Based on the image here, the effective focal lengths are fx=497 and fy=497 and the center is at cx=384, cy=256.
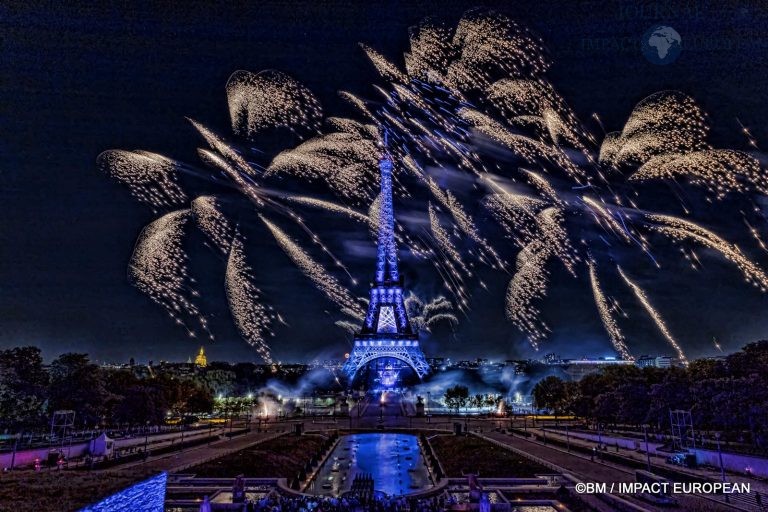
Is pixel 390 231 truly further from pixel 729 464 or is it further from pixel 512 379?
pixel 729 464

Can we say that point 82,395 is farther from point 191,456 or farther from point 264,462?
point 264,462

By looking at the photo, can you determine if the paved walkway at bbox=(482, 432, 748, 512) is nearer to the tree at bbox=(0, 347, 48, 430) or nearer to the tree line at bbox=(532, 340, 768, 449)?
the tree line at bbox=(532, 340, 768, 449)

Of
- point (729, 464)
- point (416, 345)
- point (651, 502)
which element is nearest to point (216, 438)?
point (651, 502)

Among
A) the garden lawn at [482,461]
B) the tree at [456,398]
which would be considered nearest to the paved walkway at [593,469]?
the garden lawn at [482,461]

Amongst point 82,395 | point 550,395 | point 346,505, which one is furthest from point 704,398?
point 82,395

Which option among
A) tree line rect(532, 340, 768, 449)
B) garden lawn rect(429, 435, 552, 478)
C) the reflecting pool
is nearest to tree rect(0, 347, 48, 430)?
the reflecting pool
